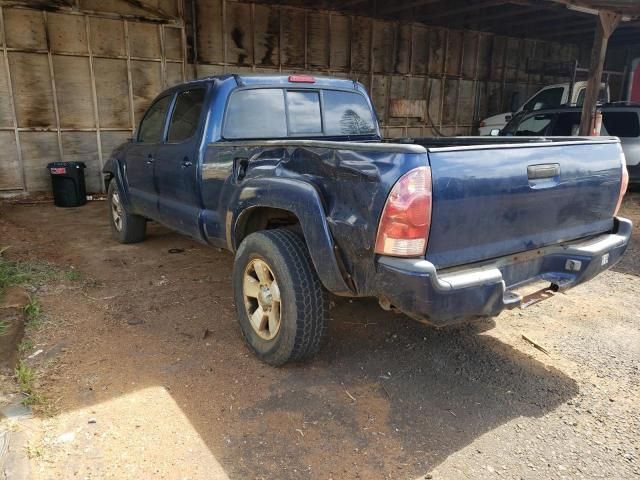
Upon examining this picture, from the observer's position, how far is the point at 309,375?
10.1ft

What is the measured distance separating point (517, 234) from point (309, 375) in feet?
4.93

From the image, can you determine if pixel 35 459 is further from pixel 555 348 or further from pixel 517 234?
pixel 555 348

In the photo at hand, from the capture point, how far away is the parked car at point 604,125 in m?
8.51

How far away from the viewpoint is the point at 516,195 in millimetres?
2543

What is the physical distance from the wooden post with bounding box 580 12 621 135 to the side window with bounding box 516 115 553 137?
3.21 feet

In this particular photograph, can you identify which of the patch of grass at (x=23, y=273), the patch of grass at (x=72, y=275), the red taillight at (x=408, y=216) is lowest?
the patch of grass at (x=72, y=275)

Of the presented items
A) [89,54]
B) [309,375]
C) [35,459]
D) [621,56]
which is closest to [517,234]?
[309,375]

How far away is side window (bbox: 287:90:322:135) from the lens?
13.5 ft

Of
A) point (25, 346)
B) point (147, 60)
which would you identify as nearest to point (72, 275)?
point (25, 346)

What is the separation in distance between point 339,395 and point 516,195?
1.50m

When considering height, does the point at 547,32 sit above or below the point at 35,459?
above

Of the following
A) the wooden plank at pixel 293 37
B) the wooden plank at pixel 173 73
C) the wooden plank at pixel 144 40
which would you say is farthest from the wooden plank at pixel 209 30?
the wooden plank at pixel 293 37

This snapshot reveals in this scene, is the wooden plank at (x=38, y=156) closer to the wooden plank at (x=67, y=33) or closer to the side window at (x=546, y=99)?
the wooden plank at (x=67, y=33)

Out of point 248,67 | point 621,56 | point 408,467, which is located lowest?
point 408,467
